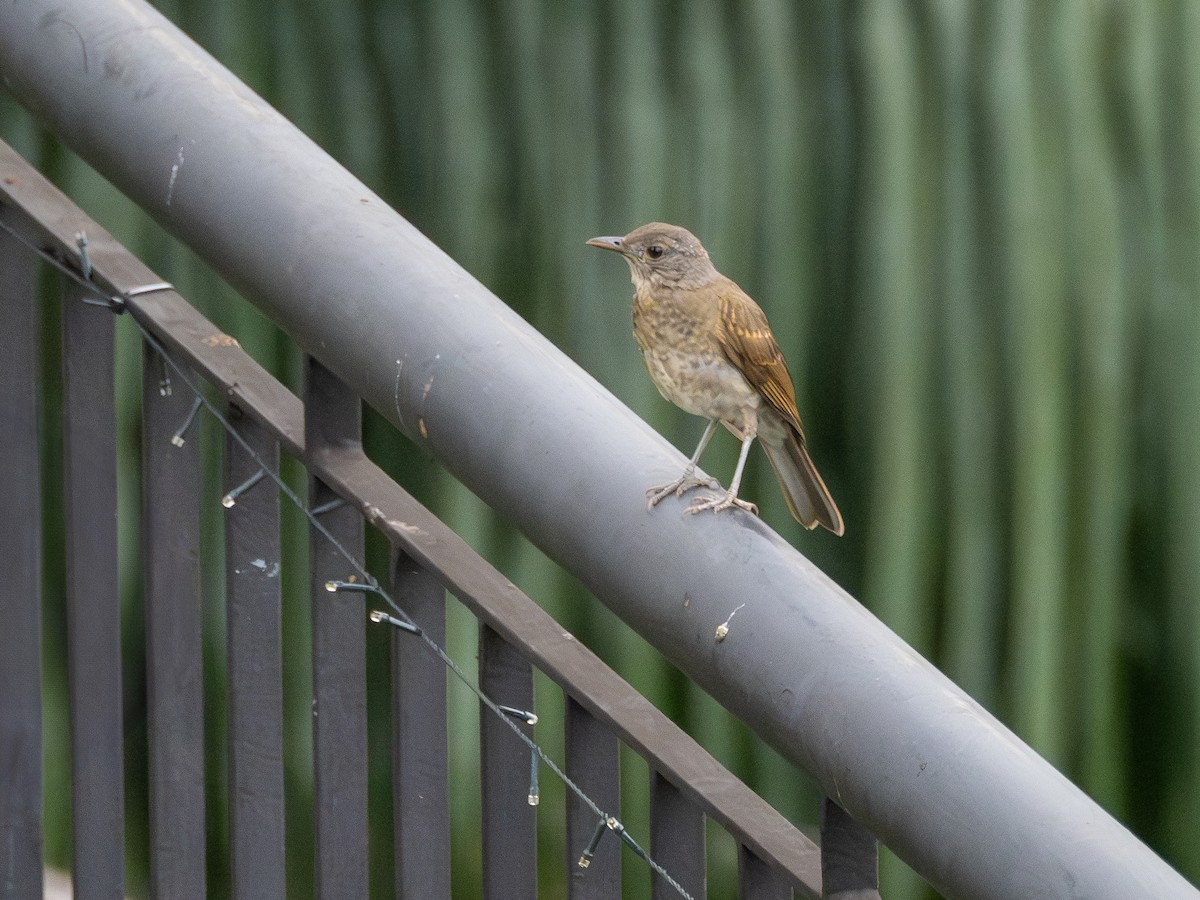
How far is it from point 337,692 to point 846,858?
18.3 inches

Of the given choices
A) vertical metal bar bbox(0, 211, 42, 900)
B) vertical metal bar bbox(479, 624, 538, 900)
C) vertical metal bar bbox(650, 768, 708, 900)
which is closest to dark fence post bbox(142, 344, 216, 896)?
vertical metal bar bbox(0, 211, 42, 900)

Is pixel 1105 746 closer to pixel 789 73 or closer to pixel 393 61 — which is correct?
pixel 789 73

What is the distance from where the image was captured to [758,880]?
4.51ft

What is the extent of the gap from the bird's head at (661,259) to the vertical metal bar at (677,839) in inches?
36.1

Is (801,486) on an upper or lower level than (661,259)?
lower

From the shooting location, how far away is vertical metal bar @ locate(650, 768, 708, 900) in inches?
55.5

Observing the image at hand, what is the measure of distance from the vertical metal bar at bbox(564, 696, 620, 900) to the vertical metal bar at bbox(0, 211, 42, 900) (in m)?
0.51

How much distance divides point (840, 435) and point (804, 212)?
333 mm

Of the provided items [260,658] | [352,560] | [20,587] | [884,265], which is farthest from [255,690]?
[884,265]

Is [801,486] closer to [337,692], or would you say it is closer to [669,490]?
[337,692]

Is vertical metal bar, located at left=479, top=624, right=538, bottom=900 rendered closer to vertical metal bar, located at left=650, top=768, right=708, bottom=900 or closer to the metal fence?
the metal fence

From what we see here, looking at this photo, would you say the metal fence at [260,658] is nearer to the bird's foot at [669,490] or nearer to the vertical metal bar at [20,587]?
the vertical metal bar at [20,587]

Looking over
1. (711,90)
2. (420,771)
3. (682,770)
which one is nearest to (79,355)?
(420,771)

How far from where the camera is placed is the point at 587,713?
142 cm
